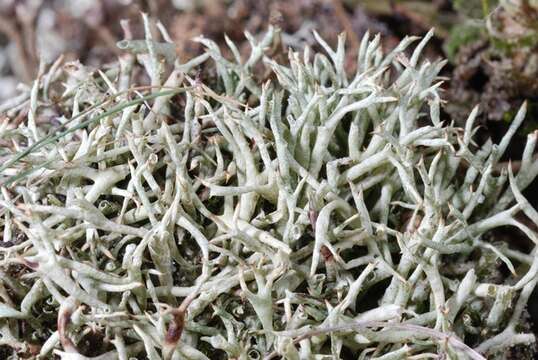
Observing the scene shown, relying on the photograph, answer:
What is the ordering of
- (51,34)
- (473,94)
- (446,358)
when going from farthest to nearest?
(51,34)
(473,94)
(446,358)

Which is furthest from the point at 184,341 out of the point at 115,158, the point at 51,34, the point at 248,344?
the point at 51,34

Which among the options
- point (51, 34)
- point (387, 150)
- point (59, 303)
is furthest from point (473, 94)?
point (51, 34)

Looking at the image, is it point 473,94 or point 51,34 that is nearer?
point 473,94

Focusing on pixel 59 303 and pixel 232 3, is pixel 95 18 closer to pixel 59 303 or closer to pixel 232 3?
pixel 232 3

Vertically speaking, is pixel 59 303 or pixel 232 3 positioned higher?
pixel 232 3

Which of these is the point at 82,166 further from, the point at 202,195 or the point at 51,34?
the point at 51,34

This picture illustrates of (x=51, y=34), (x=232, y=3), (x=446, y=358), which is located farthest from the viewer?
(x=51, y=34)
